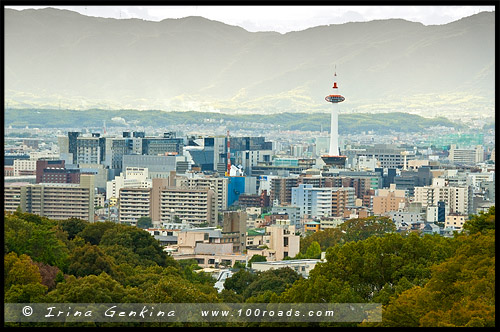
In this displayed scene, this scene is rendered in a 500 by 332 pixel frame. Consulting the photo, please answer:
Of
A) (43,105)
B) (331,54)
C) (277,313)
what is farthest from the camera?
(331,54)

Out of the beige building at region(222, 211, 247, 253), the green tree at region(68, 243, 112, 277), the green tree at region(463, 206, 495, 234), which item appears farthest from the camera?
the beige building at region(222, 211, 247, 253)

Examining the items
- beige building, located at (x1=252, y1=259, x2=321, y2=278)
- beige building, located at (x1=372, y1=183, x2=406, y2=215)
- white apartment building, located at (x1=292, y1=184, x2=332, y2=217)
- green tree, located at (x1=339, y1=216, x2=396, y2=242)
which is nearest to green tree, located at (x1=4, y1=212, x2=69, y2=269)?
beige building, located at (x1=252, y1=259, x2=321, y2=278)

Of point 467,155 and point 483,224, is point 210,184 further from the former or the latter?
point 483,224

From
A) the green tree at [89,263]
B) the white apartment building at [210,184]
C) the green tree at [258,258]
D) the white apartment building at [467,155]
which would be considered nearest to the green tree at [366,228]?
the green tree at [258,258]

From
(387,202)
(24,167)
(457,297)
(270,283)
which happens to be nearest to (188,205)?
(387,202)

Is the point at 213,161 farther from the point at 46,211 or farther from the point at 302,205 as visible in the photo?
the point at 46,211

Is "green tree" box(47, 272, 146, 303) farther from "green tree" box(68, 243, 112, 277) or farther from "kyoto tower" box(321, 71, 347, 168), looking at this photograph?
"kyoto tower" box(321, 71, 347, 168)
